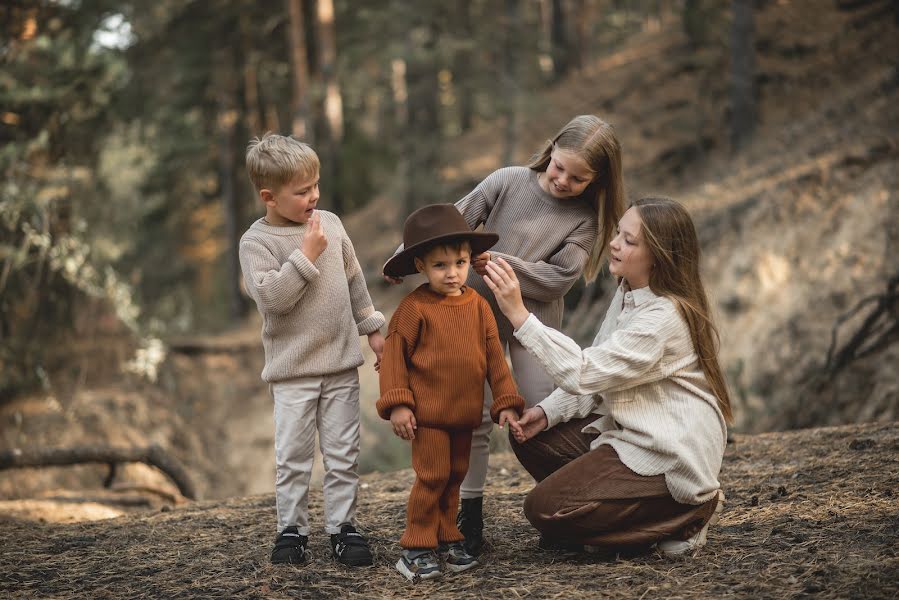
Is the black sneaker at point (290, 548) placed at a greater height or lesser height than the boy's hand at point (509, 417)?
lesser

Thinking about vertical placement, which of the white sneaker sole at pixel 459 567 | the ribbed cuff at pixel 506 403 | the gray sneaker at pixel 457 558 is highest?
the ribbed cuff at pixel 506 403

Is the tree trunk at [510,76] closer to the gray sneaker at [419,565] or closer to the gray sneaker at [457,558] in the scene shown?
the gray sneaker at [457,558]

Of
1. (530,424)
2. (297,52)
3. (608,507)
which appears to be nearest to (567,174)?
(530,424)

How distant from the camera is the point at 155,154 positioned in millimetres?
16062

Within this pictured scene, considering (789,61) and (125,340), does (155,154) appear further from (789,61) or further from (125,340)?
(789,61)

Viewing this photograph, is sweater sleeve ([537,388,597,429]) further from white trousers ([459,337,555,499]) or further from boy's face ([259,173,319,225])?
boy's face ([259,173,319,225])

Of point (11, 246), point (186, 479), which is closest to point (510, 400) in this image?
point (186, 479)

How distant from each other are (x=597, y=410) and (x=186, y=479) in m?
4.48

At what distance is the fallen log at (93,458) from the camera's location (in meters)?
6.26

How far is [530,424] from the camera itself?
158 inches

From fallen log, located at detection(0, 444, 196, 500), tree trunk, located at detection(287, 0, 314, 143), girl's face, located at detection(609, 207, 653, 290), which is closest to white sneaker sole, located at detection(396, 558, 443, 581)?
girl's face, located at detection(609, 207, 653, 290)

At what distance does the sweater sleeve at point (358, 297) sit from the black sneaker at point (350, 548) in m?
1.03

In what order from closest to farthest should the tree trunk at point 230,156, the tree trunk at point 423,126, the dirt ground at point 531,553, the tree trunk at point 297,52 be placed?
the dirt ground at point 531,553
the tree trunk at point 423,126
the tree trunk at point 297,52
the tree trunk at point 230,156

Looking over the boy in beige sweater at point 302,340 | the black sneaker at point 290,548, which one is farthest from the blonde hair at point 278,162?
the black sneaker at point 290,548
